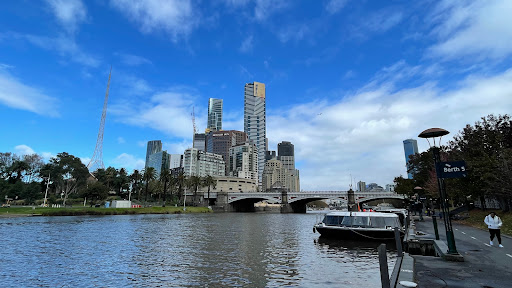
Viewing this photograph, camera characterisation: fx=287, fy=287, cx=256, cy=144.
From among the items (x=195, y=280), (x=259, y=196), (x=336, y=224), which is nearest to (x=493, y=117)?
(x=336, y=224)

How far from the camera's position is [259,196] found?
143 meters

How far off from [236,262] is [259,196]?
406ft

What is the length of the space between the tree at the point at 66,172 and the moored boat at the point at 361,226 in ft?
404

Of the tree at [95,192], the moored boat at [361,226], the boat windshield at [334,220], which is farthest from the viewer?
the tree at [95,192]

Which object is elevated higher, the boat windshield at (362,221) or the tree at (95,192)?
the tree at (95,192)

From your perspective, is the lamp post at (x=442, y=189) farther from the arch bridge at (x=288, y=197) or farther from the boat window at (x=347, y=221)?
the arch bridge at (x=288, y=197)

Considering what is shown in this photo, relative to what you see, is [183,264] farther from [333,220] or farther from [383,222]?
[383,222]

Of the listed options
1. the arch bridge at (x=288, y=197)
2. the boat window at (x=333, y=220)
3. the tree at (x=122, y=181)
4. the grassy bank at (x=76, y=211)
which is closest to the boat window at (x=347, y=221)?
the boat window at (x=333, y=220)

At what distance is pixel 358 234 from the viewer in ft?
106

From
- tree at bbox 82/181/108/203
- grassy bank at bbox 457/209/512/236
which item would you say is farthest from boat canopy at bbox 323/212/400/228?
tree at bbox 82/181/108/203

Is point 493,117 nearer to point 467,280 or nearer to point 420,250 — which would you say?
point 420,250

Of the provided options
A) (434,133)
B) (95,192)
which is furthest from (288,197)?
(434,133)

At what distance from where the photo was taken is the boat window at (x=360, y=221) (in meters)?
33.3

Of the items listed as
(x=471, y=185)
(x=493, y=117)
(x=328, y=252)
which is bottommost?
(x=328, y=252)
